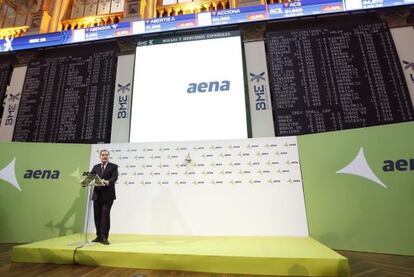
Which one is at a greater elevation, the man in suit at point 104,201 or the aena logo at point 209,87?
the aena logo at point 209,87

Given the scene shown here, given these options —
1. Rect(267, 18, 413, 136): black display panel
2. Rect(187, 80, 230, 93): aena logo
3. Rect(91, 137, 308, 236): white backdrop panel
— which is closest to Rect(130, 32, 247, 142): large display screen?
Rect(187, 80, 230, 93): aena logo

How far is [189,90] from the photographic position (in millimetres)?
5270

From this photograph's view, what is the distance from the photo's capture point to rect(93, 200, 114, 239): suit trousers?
3250mm

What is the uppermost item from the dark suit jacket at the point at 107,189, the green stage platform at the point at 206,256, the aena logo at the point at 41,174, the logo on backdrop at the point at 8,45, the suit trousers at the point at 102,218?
the logo on backdrop at the point at 8,45

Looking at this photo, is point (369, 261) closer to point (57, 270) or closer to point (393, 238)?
point (393, 238)

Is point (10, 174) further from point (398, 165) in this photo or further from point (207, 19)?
point (398, 165)

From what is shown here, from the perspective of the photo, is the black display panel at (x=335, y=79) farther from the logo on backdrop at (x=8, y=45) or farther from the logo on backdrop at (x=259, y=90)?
the logo on backdrop at (x=8, y=45)

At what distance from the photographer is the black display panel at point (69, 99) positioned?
5500 mm

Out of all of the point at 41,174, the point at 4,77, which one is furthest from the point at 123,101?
the point at 4,77

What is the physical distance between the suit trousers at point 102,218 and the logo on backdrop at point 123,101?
8.88ft

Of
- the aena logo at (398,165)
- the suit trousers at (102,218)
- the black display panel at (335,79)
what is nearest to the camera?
the suit trousers at (102,218)

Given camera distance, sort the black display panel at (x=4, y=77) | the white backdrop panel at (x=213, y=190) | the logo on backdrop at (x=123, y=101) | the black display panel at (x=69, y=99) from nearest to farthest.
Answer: the white backdrop panel at (x=213, y=190) → the black display panel at (x=69, y=99) → the logo on backdrop at (x=123, y=101) → the black display panel at (x=4, y=77)

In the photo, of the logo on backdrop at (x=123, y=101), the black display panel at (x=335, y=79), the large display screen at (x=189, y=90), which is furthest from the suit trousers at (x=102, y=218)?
the black display panel at (x=335, y=79)

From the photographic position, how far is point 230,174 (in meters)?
4.20
